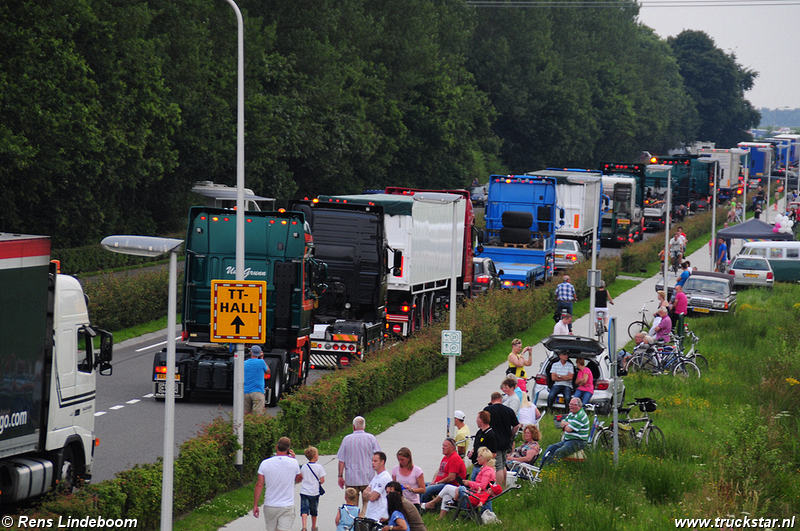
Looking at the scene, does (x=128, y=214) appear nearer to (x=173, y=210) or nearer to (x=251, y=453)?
(x=173, y=210)

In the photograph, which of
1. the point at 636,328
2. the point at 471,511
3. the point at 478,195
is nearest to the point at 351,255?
the point at 636,328

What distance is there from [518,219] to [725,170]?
49.1 meters

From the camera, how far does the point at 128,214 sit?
49.4m

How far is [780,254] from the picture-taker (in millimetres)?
45938

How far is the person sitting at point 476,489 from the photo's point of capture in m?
14.5

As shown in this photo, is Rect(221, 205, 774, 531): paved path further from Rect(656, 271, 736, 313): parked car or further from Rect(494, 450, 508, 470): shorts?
Rect(656, 271, 736, 313): parked car

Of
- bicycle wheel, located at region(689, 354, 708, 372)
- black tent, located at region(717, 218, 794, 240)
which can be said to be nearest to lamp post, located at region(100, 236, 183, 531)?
bicycle wheel, located at region(689, 354, 708, 372)

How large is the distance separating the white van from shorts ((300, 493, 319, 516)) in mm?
35524

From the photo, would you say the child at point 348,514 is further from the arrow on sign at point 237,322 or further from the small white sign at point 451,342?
the small white sign at point 451,342

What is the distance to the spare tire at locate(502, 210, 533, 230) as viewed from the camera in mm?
40688

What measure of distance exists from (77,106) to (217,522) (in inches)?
975

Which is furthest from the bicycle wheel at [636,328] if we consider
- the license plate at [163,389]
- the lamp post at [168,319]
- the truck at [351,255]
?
the lamp post at [168,319]

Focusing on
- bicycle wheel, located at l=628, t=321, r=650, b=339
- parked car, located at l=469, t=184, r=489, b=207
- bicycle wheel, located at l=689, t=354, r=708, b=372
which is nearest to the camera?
bicycle wheel, located at l=689, t=354, r=708, b=372

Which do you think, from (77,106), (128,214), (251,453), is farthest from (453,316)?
(128,214)
